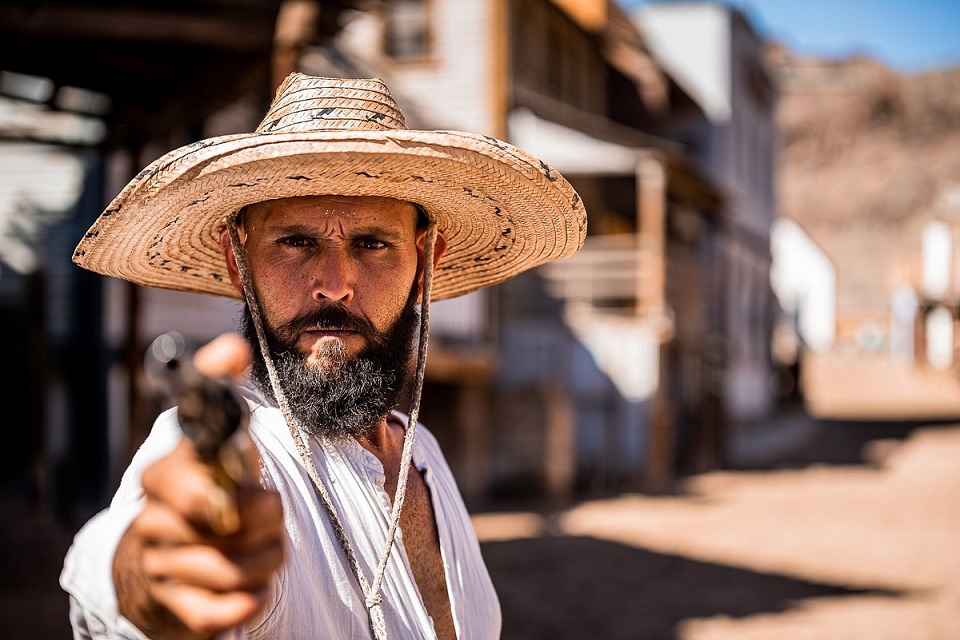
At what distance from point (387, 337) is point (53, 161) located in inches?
335

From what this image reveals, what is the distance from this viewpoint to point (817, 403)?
3275cm

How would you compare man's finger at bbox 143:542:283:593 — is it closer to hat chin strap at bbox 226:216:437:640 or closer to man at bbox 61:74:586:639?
man at bbox 61:74:586:639

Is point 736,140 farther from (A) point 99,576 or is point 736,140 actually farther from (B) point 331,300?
(A) point 99,576

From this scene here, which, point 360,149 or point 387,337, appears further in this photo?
point 387,337

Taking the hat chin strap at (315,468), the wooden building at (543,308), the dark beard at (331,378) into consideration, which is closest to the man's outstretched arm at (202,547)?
the hat chin strap at (315,468)

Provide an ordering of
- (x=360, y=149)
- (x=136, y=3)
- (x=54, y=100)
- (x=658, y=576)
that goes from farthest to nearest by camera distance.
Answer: (x=658, y=576) < (x=54, y=100) < (x=136, y=3) < (x=360, y=149)

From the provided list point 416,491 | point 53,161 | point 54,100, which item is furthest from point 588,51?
point 416,491

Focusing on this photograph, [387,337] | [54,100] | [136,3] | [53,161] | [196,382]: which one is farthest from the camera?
[53,161]

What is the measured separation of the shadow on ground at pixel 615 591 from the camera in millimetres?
6535

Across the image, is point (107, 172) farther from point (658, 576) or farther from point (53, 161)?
point (658, 576)

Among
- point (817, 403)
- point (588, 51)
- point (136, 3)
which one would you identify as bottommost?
point (817, 403)

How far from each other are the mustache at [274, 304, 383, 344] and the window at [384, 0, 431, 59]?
12.2 m

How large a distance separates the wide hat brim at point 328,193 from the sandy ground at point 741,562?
4.44m

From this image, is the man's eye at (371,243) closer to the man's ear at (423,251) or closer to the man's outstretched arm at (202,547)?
the man's ear at (423,251)
